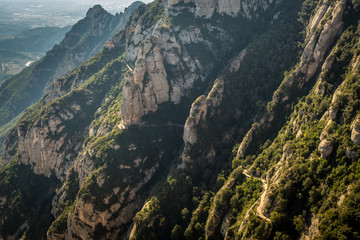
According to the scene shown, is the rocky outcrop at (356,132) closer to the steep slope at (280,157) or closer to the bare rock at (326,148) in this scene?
the steep slope at (280,157)

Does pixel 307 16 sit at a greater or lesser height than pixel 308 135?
greater

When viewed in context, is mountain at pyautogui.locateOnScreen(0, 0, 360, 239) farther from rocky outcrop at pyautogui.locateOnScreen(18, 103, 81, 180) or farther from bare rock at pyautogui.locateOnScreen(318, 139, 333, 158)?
rocky outcrop at pyautogui.locateOnScreen(18, 103, 81, 180)

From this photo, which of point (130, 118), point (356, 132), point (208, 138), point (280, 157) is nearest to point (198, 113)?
point (208, 138)

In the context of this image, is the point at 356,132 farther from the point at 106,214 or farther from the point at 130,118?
the point at 130,118

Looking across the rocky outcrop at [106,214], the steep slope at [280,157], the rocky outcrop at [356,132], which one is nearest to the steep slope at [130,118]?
the rocky outcrop at [106,214]

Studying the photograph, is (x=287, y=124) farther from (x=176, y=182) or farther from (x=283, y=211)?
(x=176, y=182)

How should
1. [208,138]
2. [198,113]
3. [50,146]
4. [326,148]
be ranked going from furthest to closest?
[50,146], [198,113], [208,138], [326,148]

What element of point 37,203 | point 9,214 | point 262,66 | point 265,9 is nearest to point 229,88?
point 262,66


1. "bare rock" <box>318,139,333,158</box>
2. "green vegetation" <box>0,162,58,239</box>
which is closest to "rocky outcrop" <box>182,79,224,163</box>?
"bare rock" <box>318,139,333,158</box>
